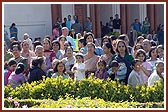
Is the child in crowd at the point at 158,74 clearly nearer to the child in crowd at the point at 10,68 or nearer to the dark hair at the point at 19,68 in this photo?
the dark hair at the point at 19,68

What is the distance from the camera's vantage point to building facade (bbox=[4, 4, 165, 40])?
18766 millimetres

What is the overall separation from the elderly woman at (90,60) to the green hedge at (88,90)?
906mm

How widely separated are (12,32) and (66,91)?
9.88m

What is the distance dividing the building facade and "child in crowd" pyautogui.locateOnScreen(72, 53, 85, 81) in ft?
31.4

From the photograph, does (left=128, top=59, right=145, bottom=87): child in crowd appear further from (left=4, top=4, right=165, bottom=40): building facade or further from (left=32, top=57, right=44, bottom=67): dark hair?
(left=4, top=4, right=165, bottom=40): building facade

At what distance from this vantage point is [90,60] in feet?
29.4

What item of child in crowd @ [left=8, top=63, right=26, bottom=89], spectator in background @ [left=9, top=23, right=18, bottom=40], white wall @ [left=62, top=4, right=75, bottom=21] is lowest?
child in crowd @ [left=8, top=63, right=26, bottom=89]

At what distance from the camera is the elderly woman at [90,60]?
8.87 metres

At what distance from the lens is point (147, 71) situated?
8.30m

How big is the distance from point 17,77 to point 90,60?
1.42m

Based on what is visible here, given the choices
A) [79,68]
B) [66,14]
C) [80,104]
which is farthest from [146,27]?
[80,104]

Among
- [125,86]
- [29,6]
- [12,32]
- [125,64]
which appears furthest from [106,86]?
[29,6]

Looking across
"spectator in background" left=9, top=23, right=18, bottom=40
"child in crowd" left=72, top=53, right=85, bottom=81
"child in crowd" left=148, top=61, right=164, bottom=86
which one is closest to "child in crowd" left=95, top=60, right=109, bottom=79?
"child in crowd" left=72, top=53, right=85, bottom=81

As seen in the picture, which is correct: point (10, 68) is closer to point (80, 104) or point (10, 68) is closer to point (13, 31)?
point (80, 104)
